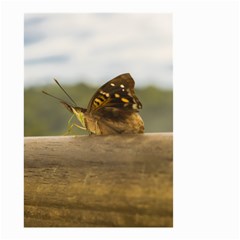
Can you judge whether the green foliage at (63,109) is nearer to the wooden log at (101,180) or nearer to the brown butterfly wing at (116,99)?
the brown butterfly wing at (116,99)

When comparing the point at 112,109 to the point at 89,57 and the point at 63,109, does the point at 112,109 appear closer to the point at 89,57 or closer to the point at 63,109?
the point at 63,109

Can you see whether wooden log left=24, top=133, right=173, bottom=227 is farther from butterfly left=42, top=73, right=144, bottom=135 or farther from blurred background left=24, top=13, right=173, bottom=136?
blurred background left=24, top=13, right=173, bottom=136

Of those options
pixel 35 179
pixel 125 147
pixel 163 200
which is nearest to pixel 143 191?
pixel 163 200

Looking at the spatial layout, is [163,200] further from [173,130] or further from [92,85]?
[92,85]

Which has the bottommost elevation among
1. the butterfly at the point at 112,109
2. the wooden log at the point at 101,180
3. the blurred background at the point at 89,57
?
the wooden log at the point at 101,180

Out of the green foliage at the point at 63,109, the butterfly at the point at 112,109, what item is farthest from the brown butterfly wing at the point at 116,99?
the green foliage at the point at 63,109
